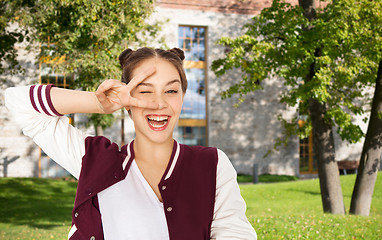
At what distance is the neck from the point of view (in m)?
1.90

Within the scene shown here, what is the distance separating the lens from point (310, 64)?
944cm

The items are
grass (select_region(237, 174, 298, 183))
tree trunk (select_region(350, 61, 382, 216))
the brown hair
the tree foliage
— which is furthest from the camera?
grass (select_region(237, 174, 298, 183))

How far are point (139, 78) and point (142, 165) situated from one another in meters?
0.42

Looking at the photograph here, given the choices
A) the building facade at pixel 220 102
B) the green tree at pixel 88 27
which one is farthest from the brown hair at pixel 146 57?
the building facade at pixel 220 102

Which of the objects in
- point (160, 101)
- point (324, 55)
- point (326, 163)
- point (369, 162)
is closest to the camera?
point (160, 101)

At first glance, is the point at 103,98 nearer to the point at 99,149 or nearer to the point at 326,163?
the point at 99,149

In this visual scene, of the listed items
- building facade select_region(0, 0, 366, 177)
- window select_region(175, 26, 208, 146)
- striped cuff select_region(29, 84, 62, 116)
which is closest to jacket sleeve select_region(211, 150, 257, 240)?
striped cuff select_region(29, 84, 62, 116)

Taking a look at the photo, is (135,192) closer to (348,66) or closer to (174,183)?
(174,183)

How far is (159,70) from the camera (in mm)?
1847

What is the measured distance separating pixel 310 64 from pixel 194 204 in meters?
8.33

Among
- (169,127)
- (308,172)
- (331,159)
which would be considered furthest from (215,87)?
(169,127)

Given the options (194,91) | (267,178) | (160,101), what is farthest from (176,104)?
(194,91)

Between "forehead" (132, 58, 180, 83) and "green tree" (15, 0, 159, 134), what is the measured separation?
6521 mm

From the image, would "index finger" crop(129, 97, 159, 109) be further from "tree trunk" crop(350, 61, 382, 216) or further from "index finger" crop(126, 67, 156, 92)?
"tree trunk" crop(350, 61, 382, 216)
